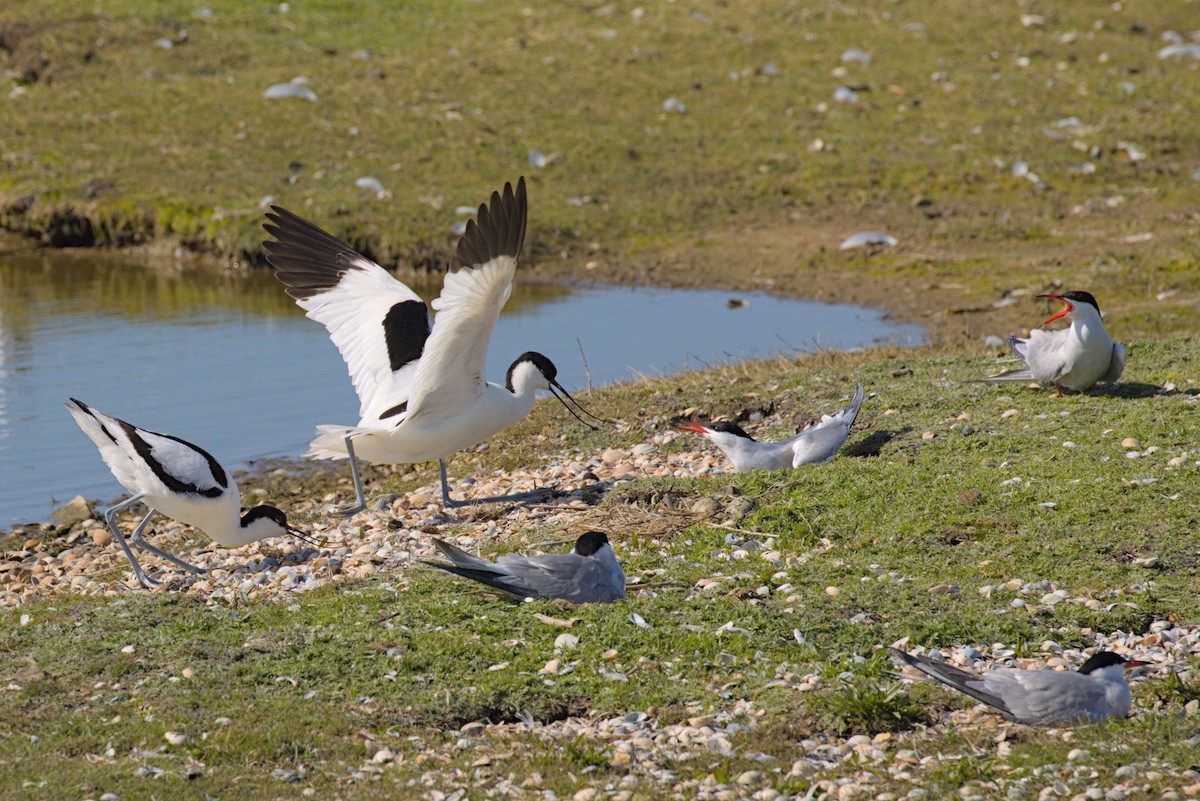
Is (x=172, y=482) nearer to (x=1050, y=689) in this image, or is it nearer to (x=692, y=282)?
(x=1050, y=689)

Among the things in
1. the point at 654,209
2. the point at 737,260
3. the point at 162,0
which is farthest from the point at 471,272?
the point at 162,0

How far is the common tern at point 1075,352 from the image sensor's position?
9172 millimetres

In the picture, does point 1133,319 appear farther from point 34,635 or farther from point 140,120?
point 140,120

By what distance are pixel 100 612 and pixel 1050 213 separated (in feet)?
49.3

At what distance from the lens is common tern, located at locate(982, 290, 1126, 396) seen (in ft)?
30.1

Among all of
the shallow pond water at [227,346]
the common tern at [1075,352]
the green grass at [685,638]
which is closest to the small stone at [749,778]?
the green grass at [685,638]

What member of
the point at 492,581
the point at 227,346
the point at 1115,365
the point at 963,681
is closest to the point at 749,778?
the point at 963,681

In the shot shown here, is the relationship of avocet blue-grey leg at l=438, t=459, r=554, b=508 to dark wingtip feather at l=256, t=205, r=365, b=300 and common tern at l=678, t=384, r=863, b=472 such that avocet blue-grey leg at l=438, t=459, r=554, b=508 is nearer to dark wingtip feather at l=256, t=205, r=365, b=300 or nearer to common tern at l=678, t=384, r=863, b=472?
common tern at l=678, t=384, r=863, b=472

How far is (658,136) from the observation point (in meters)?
22.0

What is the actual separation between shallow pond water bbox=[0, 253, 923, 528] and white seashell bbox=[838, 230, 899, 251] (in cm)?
187

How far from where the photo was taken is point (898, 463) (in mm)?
8586

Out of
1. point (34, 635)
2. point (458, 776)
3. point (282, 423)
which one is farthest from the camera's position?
point (282, 423)

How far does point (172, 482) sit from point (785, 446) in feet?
12.6

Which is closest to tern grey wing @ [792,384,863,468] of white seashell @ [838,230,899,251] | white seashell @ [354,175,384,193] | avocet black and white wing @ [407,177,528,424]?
avocet black and white wing @ [407,177,528,424]
